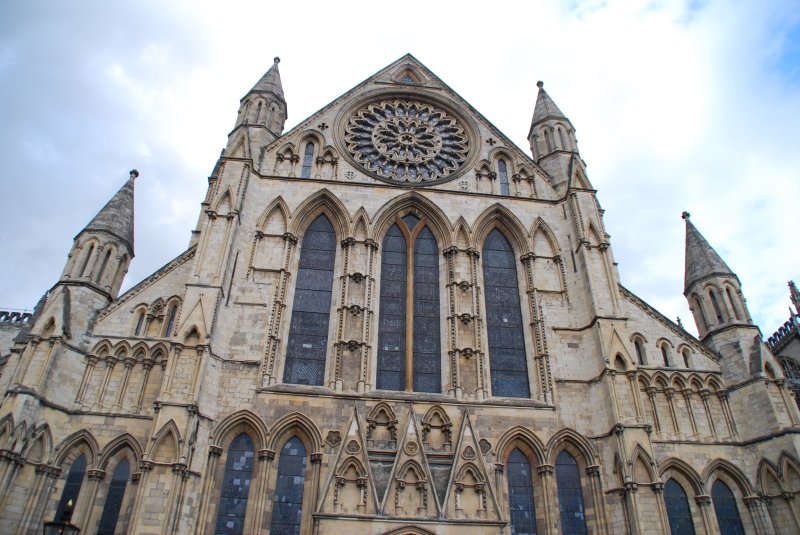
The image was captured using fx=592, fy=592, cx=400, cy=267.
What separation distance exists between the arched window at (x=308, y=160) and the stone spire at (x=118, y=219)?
539 cm

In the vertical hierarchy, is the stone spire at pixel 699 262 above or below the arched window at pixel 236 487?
above

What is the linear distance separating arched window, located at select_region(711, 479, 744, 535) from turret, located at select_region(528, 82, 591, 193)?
9.59 meters

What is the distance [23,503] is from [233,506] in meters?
4.36

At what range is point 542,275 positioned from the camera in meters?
17.9

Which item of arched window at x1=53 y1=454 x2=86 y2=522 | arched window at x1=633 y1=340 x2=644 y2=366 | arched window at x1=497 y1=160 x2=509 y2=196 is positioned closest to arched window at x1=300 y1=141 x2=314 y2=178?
arched window at x1=497 y1=160 x2=509 y2=196

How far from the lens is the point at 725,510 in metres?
14.3

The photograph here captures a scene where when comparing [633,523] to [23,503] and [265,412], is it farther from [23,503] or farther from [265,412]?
[23,503]

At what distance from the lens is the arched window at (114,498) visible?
1291cm

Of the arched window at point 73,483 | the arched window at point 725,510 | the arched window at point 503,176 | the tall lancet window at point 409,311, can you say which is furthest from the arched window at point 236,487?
the arched window at point 503,176

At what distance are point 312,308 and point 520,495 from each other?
7.32 m

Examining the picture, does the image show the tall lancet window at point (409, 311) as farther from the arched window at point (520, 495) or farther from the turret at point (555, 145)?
the turret at point (555, 145)

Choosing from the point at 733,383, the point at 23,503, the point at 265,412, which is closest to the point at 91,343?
the point at 23,503

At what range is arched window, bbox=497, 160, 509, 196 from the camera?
65.3ft

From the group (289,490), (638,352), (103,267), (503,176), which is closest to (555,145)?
(503,176)
